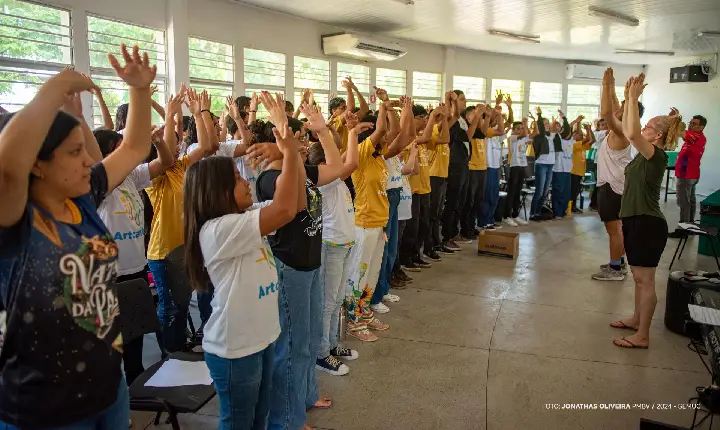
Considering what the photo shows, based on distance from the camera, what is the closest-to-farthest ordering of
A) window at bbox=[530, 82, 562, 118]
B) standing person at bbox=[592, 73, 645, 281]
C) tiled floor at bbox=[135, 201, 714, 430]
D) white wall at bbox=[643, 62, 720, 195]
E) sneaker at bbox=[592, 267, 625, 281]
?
tiled floor at bbox=[135, 201, 714, 430]
standing person at bbox=[592, 73, 645, 281]
sneaker at bbox=[592, 267, 625, 281]
white wall at bbox=[643, 62, 720, 195]
window at bbox=[530, 82, 562, 118]

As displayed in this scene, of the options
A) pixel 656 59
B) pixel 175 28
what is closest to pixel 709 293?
pixel 175 28

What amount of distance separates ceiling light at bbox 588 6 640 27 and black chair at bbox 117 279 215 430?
8653 millimetres

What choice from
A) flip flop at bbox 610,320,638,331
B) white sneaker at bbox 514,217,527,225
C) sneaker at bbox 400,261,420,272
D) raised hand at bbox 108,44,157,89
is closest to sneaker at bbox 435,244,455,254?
sneaker at bbox 400,261,420,272

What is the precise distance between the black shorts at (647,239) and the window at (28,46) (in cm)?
572

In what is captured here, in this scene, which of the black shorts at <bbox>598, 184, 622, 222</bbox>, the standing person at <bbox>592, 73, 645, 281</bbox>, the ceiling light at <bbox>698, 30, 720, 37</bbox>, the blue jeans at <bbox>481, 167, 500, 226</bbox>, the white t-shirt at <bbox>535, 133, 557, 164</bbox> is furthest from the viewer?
the ceiling light at <bbox>698, 30, 720, 37</bbox>

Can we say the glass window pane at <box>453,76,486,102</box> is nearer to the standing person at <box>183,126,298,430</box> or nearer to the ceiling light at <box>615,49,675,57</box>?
the ceiling light at <box>615,49,675,57</box>

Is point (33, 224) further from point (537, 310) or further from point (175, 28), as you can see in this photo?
point (175, 28)

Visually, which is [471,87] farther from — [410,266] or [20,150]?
[20,150]

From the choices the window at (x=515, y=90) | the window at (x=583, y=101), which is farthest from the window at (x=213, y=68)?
the window at (x=583, y=101)

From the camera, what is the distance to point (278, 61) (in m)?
9.63

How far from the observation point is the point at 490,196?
8336mm

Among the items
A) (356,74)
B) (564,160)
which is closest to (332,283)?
(564,160)

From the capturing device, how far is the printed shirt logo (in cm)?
134

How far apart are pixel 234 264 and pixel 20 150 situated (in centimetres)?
86
